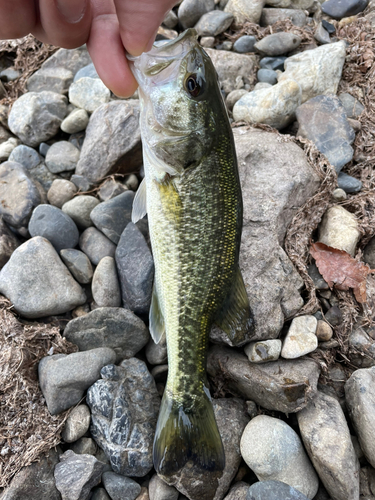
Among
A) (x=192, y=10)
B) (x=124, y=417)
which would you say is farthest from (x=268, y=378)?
(x=192, y=10)

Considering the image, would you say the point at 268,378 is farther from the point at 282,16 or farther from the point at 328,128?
the point at 282,16

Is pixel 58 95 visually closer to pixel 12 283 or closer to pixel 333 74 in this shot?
pixel 12 283

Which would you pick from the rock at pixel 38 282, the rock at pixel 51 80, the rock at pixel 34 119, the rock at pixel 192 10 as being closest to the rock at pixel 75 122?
Result: the rock at pixel 34 119

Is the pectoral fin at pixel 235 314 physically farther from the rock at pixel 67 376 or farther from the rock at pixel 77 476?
the rock at pixel 77 476

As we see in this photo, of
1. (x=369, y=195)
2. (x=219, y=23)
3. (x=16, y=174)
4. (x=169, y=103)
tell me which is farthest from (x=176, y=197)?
(x=219, y=23)

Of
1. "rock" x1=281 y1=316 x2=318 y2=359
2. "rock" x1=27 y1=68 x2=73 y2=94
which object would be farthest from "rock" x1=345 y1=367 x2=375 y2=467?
"rock" x1=27 y1=68 x2=73 y2=94

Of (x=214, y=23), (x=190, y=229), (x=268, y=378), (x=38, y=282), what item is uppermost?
(x=214, y=23)
